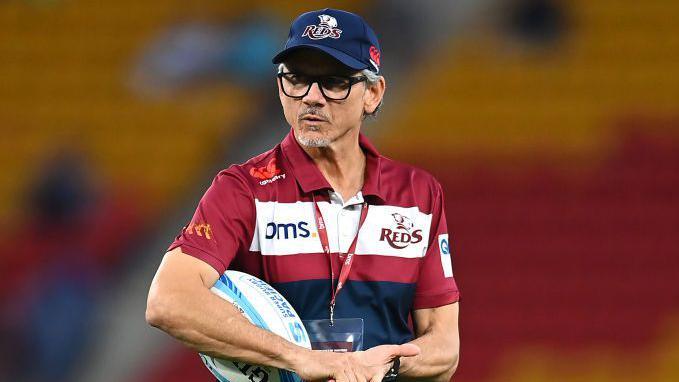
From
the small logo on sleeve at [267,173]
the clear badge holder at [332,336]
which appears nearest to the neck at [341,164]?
the small logo on sleeve at [267,173]

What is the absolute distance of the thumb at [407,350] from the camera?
8.90 ft

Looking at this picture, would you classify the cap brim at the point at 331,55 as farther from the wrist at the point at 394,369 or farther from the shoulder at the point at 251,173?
the wrist at the point at 394,369

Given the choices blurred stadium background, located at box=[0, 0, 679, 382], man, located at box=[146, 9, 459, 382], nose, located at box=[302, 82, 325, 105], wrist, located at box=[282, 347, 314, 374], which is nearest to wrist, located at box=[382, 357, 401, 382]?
man, located at box=[146, 9, 459, 382]

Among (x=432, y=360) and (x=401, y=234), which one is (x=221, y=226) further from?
(x=432, y=360)

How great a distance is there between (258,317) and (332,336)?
239 mm

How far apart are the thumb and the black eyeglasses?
605 millimetres

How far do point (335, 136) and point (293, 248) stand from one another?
0.30m

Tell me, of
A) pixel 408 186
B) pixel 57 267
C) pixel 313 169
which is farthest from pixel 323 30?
pixel 57 267

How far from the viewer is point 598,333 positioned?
6.66 metres

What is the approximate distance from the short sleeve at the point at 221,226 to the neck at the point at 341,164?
240 millimetres

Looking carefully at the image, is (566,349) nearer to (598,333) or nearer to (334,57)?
(598,333)

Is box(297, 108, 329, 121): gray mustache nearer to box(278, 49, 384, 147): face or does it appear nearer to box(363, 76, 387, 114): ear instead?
box(278, 49, 384, 147): face

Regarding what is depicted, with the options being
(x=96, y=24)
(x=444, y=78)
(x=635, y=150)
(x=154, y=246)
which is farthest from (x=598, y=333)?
(x=96, y=24)

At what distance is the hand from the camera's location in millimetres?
2549
